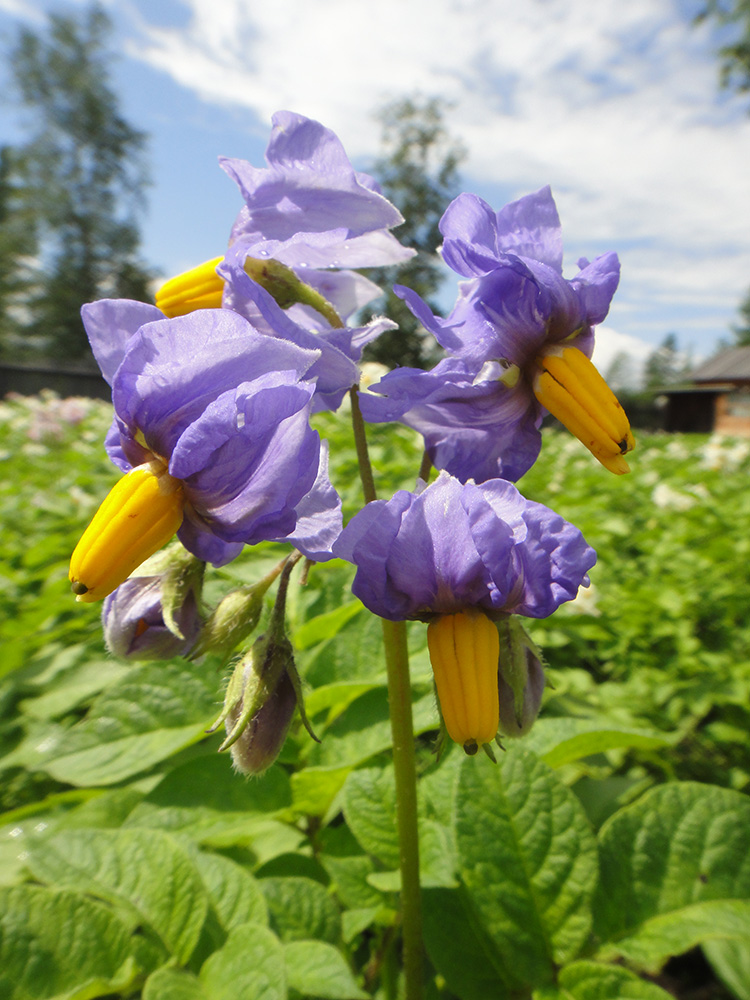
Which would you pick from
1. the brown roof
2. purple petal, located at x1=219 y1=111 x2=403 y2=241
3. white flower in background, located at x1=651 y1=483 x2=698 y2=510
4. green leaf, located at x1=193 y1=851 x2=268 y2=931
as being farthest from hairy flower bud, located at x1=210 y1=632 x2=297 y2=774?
the brown roof

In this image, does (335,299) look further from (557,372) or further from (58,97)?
(58,97)

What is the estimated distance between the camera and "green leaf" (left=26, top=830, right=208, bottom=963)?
1.16 meters

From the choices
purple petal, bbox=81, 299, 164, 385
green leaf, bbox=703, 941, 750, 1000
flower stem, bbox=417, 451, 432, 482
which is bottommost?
green leaf, bbox=703, 941, 750, 1000

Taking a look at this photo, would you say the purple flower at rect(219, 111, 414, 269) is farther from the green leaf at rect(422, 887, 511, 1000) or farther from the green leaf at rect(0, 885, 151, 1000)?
the green leaf at rect(422, 887, 511, 1000)

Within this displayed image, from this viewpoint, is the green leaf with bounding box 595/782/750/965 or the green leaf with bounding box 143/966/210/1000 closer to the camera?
the green leaf with bounding box 143/966/210/1000

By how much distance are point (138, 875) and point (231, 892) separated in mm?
172

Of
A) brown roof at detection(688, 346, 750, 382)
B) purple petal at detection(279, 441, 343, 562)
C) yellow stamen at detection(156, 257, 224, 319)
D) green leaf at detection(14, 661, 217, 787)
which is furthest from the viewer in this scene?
brown roof at detection(688, 346, 750, 382)

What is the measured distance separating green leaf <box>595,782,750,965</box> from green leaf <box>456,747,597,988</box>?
0.33ft

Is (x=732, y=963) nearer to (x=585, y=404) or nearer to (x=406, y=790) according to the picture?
(x=406, y=790)

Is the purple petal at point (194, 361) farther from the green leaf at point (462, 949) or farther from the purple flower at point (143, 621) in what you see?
the green leaf at point (462, 949)

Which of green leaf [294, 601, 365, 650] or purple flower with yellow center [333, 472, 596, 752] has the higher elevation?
purple flower with yellow center [333, 472, 596, 752]

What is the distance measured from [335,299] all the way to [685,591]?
228 centimetres

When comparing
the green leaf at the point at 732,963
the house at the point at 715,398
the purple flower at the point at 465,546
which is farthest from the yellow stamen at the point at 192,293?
the house at the point at 715,398

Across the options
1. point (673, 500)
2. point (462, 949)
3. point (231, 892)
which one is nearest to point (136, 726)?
point (231, 892)
